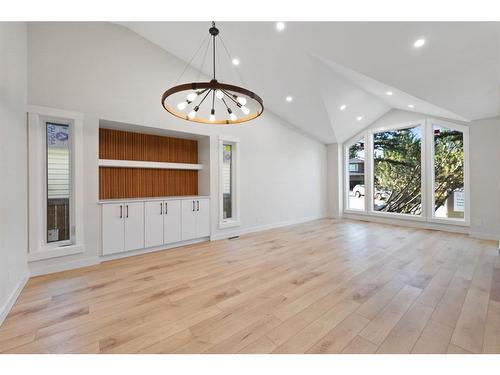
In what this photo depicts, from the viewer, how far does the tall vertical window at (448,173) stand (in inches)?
215

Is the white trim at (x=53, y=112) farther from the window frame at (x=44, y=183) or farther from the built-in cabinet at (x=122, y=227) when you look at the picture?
the built-in cabinet at (x=122, y=227)

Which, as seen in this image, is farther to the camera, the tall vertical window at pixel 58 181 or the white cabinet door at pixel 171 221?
the white cabinet door at pixel 171 221

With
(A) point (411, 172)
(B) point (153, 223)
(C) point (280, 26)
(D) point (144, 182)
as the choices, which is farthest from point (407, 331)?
(A) point (411, 172)

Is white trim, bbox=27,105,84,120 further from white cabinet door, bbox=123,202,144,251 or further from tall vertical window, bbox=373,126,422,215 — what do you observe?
tall vertical window, bbox=373,126,422,215

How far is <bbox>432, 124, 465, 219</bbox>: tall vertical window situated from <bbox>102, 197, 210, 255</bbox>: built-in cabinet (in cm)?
613

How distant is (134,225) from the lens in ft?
12.6

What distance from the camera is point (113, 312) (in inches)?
84.8

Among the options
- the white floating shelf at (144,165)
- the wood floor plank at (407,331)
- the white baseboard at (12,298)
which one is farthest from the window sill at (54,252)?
the wood floor plank at (407,331)

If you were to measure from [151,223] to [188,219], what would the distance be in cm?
74

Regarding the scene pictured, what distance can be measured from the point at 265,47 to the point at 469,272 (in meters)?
4.77

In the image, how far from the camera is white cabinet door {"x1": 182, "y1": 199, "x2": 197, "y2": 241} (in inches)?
175

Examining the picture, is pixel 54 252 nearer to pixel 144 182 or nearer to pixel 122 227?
pixel 122 227

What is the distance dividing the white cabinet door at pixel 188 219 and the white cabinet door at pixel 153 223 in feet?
1.46

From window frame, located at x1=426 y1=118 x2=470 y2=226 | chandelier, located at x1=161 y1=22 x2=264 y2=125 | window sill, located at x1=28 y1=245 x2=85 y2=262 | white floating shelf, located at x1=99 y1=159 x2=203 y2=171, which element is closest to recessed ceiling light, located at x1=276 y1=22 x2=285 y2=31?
chandelier, located at x1=161 y1=22 x2=264 y2=125
